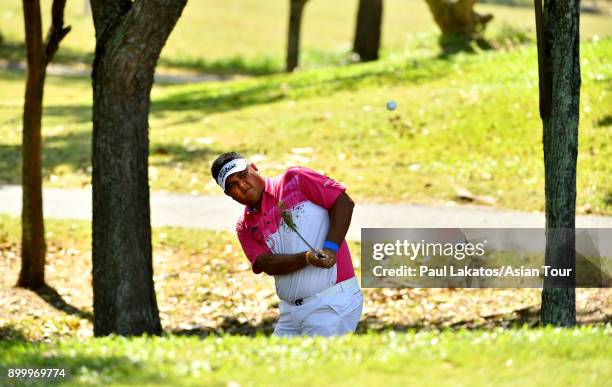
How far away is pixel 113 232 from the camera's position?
8.80m

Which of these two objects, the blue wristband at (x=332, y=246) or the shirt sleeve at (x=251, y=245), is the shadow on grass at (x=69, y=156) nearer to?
the shirt sleeve at (x=251, y=245)

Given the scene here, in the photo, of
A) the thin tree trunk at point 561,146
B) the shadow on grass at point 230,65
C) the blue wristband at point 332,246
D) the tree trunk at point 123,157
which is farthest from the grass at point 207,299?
the shadow on grass at point 230,65

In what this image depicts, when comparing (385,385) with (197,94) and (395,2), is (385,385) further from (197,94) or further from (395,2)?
(395,2)

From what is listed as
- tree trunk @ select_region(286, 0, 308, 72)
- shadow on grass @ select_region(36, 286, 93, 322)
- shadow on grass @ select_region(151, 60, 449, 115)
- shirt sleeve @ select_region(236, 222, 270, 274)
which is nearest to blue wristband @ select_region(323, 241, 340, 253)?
shirt sleeve @ select_region(236, 222, 270, 274)

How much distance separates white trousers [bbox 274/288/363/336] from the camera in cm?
642

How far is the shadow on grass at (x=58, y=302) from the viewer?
36.0 feet

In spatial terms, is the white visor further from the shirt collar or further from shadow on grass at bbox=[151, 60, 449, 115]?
shadow on grass at bbox=[151, 60, 449, 115]

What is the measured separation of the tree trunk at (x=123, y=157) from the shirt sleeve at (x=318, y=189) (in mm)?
2572

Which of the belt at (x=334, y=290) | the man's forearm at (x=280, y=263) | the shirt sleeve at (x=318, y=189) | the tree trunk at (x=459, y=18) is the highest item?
the tree trunk at (x=459, y=18)

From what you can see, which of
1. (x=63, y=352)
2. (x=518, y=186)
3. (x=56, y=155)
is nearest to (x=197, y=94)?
(x=56, y=155)

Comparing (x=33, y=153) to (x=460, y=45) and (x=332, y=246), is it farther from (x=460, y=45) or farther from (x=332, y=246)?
(x=460, y=45)

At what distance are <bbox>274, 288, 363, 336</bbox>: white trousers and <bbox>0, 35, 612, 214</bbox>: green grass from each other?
19.9 ft

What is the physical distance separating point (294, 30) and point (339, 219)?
20383 millimetres

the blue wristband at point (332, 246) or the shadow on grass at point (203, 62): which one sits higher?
the blue wristband at point (332, 246)
